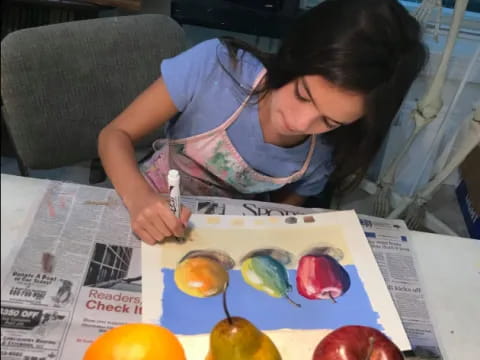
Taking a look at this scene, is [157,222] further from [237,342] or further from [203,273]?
[237,342]

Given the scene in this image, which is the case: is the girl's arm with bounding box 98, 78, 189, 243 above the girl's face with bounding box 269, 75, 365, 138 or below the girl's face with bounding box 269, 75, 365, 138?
below

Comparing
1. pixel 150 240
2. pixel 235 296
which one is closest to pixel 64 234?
pixel 150 240

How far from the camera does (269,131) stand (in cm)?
79

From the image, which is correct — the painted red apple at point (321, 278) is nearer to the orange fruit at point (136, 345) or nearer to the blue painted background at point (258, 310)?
the blue painted background at point (258, 310)

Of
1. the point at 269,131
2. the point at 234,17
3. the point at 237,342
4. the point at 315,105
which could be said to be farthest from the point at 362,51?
the point at 234,17

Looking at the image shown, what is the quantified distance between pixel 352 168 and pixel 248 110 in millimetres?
200

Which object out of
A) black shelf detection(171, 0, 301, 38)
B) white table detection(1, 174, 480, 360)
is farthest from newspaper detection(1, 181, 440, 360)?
black shelf detection(171, 0, 301, 38)

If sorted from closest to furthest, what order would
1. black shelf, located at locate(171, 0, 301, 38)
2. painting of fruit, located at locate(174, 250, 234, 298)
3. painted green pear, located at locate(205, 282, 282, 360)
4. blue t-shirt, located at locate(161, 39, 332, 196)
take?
painted green pear, located at locate(205, 282, 282, 360), painting of fruit, located at locate(174, 250, 234, 298), blue t-shirt, located at locate(161, 39, 332, 196), black shelf, located at locate(171, 0, 301, 38)

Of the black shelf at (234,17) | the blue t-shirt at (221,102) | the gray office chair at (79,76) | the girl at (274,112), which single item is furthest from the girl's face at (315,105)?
the black shelf at (234,17)

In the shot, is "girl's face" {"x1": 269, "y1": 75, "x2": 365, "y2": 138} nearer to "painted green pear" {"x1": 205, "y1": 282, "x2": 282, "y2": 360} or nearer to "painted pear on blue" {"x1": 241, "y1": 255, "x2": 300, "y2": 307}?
"painted pear on blue" {"x1": 241, "y1": 255, "x2": 300, "y2": 307}

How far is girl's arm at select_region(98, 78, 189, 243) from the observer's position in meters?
0.59

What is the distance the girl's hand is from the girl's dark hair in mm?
237

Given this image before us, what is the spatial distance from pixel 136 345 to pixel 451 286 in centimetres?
40

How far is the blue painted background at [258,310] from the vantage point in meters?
0.51
